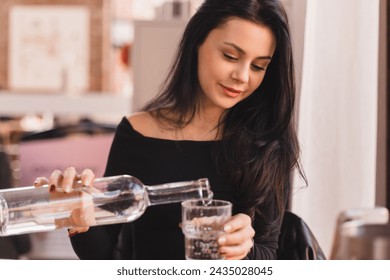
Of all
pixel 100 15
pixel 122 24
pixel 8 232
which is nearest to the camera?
pixel 8 232

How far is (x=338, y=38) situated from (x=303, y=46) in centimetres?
5

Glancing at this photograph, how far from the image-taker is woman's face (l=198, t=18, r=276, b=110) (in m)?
0.77

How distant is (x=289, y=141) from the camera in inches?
32.5

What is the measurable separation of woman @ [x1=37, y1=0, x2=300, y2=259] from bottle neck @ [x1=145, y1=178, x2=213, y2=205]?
39mm

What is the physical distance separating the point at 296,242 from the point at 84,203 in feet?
0.90

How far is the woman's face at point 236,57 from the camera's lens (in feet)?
2.52

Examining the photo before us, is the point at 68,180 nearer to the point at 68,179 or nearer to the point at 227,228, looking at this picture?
the point at 68,179

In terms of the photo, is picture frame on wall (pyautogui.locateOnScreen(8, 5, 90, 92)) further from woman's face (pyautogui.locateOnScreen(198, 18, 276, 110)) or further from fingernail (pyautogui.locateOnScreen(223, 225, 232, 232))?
fingernail (pyautogui.locateOnScreen(223, 225, 232, 232))

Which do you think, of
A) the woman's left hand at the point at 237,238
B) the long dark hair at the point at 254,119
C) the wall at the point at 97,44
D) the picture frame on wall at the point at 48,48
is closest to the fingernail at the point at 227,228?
the woman's left hand at the point at 237,238

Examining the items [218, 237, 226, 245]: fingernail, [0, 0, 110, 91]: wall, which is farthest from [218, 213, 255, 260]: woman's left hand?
[0, 0, 110, 91]: wall

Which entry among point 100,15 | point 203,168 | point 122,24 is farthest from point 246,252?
point 122,24
